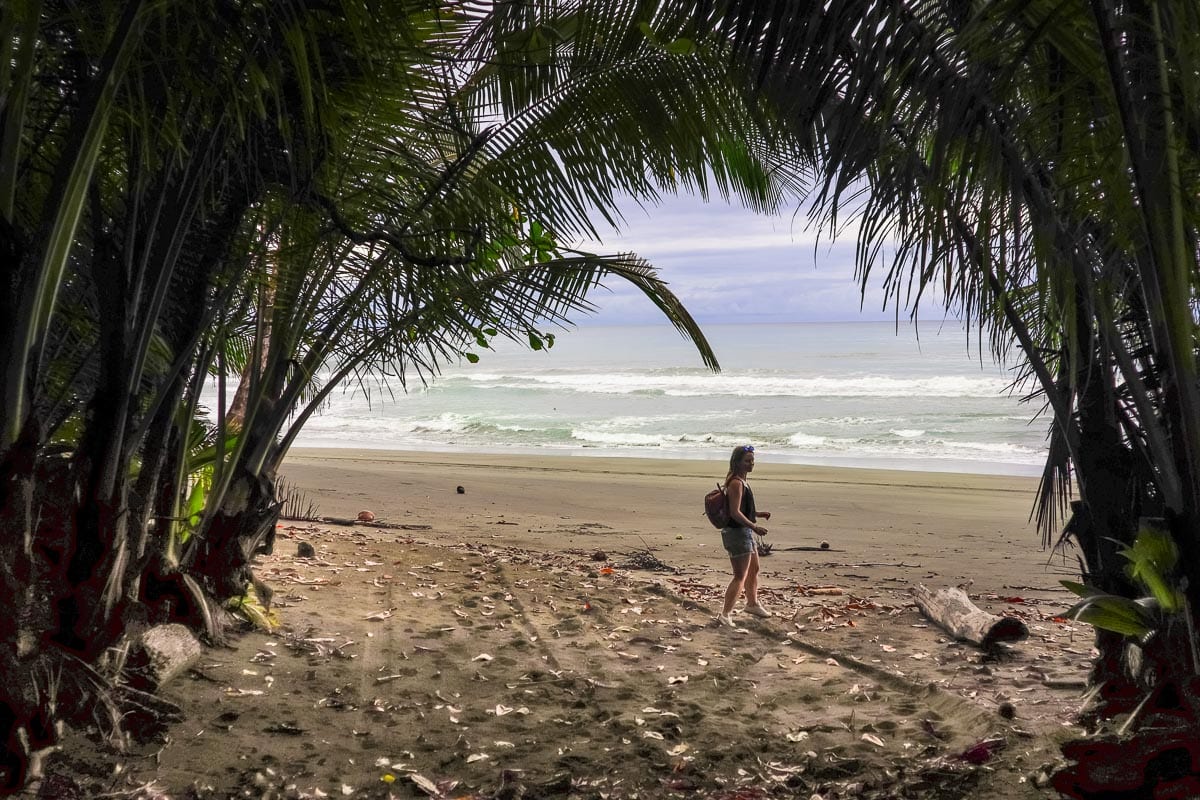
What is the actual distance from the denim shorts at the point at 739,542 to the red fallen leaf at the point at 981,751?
107 inches

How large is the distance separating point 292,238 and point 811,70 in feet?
7.61

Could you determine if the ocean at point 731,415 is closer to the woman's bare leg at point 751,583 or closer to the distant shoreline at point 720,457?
the distant shoreline at point 720,457

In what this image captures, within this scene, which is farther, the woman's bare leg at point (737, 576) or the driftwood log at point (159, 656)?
the woman's bare leg at point (737, 576)

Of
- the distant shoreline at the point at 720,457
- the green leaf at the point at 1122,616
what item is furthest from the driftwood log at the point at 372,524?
Result: the distant shoreline at the point at 720,457

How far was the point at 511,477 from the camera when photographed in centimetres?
1592

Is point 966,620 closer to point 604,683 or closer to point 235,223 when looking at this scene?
point 604,683

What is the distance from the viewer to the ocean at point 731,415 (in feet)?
67.0

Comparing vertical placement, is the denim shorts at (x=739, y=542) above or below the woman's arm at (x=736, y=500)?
below

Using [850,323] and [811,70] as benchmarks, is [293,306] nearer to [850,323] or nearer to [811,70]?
[811,70]

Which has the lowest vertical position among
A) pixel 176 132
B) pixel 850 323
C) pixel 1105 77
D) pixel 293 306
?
pixel 293 306

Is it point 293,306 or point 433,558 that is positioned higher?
point 293,306

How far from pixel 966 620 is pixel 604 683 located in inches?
87.5

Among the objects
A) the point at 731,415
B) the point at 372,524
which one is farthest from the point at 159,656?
the point at 731,415

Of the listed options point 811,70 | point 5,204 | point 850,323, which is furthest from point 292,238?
point 850,323
